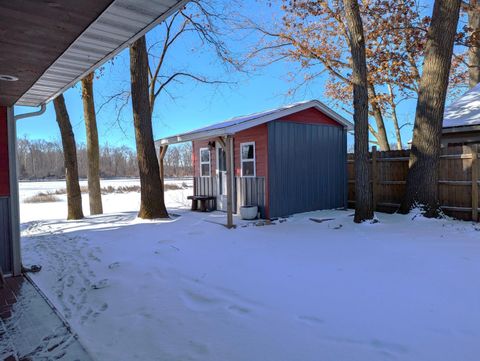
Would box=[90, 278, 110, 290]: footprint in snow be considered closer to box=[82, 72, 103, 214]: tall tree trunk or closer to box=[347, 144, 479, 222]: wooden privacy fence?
box=[347, 144, 479, 222]: wooden privacy fence

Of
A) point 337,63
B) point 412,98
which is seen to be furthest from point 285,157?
point 412,98

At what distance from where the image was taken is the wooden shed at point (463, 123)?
9.05 metres

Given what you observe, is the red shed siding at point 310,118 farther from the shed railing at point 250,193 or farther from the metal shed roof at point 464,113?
the metal shed roof at point 464,113

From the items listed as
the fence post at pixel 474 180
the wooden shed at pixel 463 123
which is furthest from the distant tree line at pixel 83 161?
the fence post at pixel 474 180

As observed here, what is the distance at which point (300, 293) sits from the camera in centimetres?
361

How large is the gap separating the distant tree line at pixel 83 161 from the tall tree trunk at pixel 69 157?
45787 mm

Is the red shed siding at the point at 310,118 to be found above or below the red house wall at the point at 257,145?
above

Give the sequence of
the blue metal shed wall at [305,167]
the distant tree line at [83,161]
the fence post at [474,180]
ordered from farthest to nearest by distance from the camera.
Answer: the distant tree line at [83,161] → the blue metal shed wall at [305,167] → the fence post at [474,180]

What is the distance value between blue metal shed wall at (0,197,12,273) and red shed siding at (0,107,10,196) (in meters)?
0.15

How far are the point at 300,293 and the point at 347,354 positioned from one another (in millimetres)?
1223

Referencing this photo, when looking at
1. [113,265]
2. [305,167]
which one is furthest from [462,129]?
[113,265]

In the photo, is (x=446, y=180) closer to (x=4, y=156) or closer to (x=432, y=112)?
(x=432, y=112)

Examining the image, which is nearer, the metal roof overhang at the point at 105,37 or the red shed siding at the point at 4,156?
the metal roof overhang at the point at 105,37

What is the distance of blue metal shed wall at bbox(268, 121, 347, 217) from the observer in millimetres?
8664
